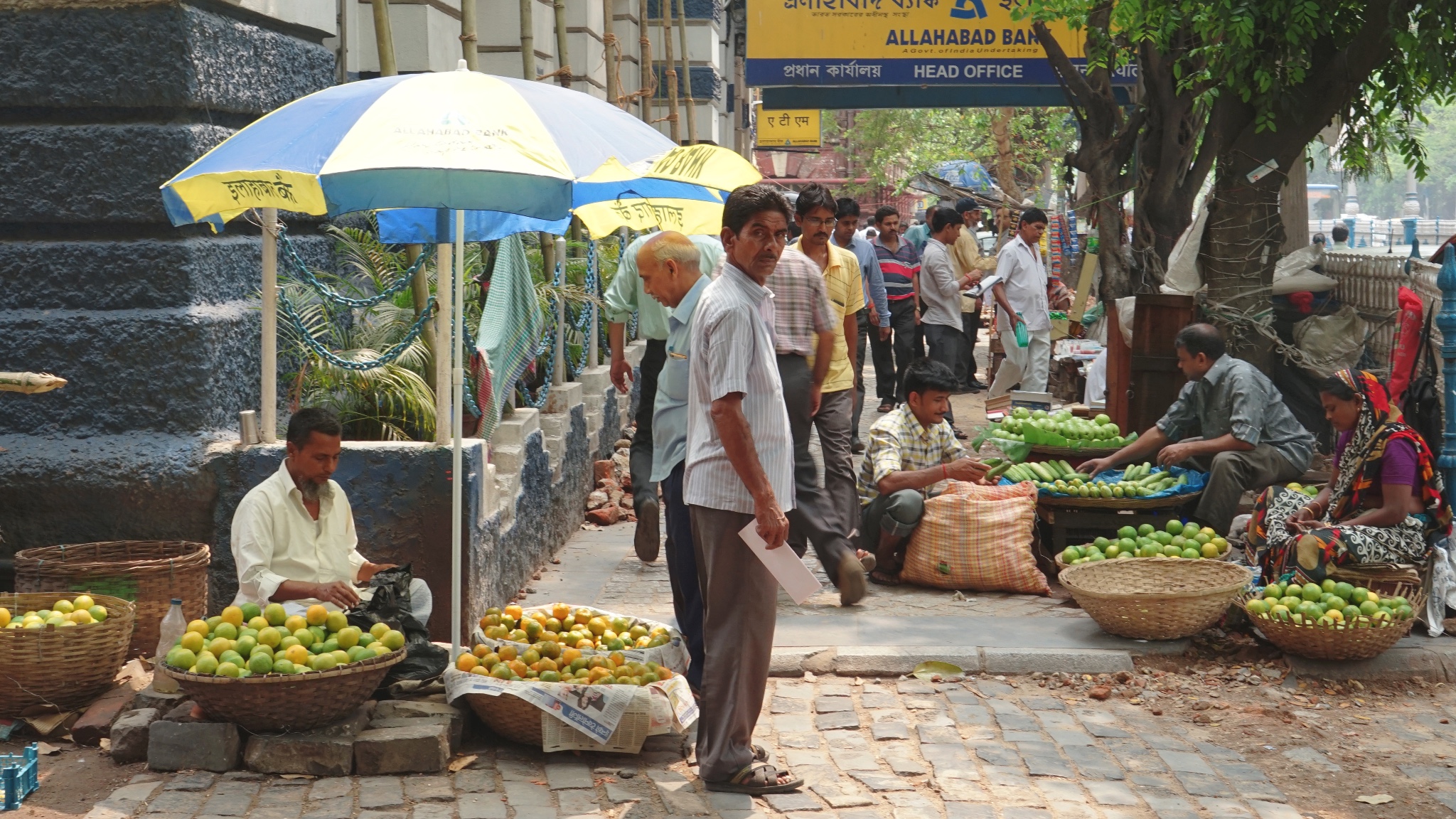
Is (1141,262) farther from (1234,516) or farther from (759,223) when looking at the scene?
(759,223)

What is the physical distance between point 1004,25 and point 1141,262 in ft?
11.4

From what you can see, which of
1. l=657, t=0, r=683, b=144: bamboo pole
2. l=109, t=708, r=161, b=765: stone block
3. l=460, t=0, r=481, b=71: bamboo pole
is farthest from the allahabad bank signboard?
l=109, t=708, r=161, b=765: stone block

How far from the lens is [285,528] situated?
5.34 m

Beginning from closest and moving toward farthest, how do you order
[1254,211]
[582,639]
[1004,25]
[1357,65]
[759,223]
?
[759,223] < [582,639] < [1357,65] < [1254,211] < [1004,25]

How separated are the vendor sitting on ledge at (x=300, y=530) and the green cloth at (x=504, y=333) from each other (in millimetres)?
1716

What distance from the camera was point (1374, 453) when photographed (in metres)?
6.39

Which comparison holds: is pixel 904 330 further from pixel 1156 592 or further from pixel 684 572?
pixel 684 572

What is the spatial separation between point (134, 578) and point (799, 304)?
10.6ft

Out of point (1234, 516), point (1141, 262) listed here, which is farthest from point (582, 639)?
point (1141, 262)

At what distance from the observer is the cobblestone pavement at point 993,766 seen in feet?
15.1

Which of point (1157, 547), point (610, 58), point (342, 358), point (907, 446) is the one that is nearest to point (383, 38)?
point (342, 358)

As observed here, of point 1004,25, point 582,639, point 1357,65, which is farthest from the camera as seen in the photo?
point 1004,25

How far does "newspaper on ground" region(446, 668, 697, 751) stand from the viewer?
4.92 meters

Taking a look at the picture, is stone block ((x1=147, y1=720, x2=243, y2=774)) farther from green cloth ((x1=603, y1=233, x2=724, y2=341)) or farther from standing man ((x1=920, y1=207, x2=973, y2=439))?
standing man ((x1=920, y1=207, x2=973, y2=439))
